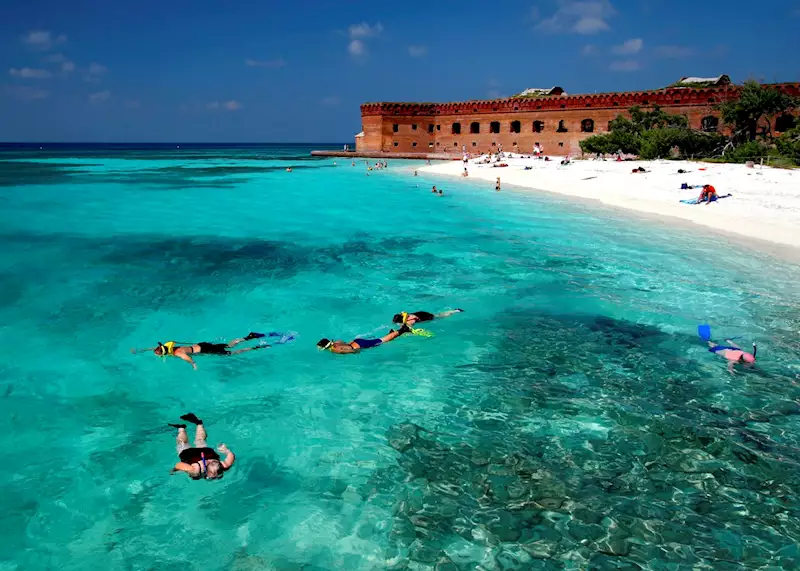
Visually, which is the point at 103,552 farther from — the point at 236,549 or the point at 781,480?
the point at 781,480

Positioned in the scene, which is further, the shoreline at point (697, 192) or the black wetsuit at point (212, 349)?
the shoreline at point (697, 192)

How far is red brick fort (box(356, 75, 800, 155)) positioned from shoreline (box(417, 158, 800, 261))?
1413 centimetres

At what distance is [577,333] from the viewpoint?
30.2 ft

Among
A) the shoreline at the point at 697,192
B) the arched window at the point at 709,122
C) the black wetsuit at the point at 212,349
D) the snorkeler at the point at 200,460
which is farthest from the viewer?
the arched window at the point at 709,122

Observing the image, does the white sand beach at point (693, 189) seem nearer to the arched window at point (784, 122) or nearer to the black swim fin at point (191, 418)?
the arched window at point (784, 122)

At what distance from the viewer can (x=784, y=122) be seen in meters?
38.8

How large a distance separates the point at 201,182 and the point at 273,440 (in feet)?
121

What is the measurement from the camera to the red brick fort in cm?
4281

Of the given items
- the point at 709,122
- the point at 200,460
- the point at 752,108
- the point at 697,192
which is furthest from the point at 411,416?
the point at 709,122

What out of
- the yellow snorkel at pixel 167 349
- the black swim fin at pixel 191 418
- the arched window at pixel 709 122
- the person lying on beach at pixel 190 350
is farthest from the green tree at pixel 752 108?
the black swim fin at pixel 191 418

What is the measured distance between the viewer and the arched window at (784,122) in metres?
38.2

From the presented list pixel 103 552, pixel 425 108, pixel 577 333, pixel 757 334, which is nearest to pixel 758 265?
pixel 757 334

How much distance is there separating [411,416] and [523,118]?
172 ft

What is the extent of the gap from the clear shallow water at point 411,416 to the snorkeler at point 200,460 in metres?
0.11
